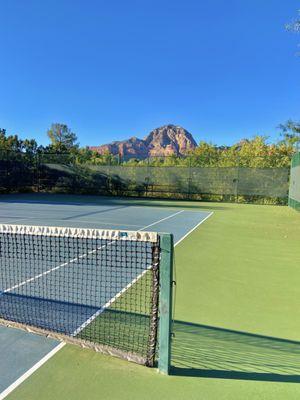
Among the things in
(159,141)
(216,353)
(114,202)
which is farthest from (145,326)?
(159,141)

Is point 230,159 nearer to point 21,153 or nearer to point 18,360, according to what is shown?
point 21,153

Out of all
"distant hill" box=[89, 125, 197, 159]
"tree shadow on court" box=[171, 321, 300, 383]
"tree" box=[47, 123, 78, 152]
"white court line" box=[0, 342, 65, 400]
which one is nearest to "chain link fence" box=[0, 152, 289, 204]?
"tree shadow on court" box=[171, 321, 300, 383]

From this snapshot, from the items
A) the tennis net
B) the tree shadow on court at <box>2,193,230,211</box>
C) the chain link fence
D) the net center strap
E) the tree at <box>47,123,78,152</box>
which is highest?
the tree at <box>47,123,78,152</box>

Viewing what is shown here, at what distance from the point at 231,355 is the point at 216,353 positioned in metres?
0.12

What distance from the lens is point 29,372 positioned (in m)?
2.56

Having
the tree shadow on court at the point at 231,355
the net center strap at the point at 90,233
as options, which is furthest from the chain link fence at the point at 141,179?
the net center strap at the point at 90,233

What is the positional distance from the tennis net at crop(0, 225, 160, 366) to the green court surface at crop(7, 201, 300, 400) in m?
0.26

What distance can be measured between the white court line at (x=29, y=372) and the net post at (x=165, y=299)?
88cm

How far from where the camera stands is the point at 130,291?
4355 mm

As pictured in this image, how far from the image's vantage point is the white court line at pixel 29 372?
233 centimetres

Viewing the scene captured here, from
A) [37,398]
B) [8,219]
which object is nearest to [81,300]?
[37,398]

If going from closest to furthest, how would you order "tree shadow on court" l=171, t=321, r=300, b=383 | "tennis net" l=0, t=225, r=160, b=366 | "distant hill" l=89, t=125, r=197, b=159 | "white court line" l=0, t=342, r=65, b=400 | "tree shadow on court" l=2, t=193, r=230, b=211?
"white court line" l=0, t=342, r=65, b=400 → "tree shadow on court" l=171, t=321, r=300, b=383 → "tennis net" l=0, t=225, r=160, b=366 → "tree shadow on court" l=2, t=193, r=230, b=211 → "distant hill" l=89, t=125, r=197, b=159

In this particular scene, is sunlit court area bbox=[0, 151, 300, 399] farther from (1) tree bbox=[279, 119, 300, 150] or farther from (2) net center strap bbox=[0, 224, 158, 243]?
(1) tree bbox=[279, 119, 300, 150]

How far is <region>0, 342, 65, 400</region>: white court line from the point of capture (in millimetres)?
2330
